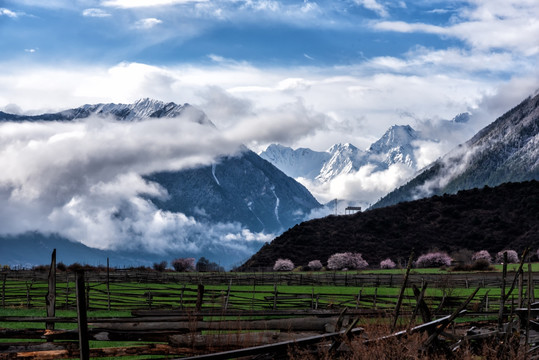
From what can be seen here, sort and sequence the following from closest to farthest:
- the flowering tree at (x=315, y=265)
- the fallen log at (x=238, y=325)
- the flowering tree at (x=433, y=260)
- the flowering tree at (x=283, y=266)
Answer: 1. the fallen log at (x=238, y=325)
2. the flowering tree at (x=433, y=260)
3. the flowering tree at (x=315, y=265)
4. the flowering tree at (x=283, y=266)

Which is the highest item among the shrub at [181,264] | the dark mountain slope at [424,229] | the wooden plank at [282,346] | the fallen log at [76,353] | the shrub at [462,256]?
the dark mountain slope at [424,229]

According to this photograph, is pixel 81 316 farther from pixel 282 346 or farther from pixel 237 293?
pixel 237 293

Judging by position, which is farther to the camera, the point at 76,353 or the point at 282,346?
the point at 76,353

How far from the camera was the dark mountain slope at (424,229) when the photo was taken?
13038cm

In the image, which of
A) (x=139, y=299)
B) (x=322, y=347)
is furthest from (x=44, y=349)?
(x=139, y=299)

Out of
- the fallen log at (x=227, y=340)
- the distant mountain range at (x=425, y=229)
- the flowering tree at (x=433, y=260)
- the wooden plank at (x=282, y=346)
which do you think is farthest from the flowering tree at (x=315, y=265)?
the wooden plank at (x=282, y=346)

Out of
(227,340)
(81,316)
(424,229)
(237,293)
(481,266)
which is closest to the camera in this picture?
(81,316)

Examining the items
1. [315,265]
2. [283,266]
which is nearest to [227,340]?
[315,265]

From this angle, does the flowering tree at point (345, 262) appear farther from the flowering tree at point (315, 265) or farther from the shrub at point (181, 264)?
the shrub at point (181, 264)

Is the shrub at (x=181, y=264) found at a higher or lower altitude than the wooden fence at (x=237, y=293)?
higher

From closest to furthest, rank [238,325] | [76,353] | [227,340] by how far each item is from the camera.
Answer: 1. [76,353]
2. [227,340]
3. [238,325]

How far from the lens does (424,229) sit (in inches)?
5531

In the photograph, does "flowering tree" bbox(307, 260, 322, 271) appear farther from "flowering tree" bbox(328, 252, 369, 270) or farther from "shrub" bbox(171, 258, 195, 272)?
"shrub" bbox(171, 258, 195, 272)

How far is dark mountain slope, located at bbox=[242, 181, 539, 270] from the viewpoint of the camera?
130 m
